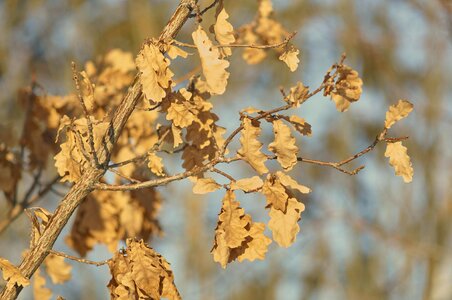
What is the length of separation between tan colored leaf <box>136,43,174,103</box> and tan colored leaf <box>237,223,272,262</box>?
1.10 feet

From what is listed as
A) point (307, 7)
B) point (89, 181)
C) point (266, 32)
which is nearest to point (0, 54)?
point (307, 7)

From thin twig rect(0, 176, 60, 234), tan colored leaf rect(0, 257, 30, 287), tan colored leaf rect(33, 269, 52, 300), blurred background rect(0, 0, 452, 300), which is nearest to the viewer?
tan colored leaf rect(0, 257, 30, 287)

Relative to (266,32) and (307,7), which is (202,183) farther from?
(307,7)

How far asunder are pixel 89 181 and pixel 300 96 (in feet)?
1.55

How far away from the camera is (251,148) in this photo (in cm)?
154

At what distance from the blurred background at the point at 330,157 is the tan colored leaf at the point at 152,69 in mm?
A: 2767

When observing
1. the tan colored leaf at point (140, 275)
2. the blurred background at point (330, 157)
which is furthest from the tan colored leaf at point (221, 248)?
the blurred background at point (330, 157)

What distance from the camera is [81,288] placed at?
7.29m

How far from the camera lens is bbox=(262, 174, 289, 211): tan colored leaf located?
1553mm

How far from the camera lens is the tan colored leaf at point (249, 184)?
1.56 metres

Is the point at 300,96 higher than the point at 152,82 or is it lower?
higher

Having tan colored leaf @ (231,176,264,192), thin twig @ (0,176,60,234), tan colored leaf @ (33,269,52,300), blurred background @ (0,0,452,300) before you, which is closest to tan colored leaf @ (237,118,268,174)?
tan colored leaf @ (231,176,264,192)

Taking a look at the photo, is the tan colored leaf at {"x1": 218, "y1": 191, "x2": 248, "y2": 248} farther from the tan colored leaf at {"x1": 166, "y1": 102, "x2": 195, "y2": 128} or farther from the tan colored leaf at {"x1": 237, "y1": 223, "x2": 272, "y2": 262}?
the tan colored leaf at {"x1": 166, "y1": 102, "x2": 195, "y2": 128}

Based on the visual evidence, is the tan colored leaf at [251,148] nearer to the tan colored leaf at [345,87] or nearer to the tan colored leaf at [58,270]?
the tan colored leaf at [345,87]
